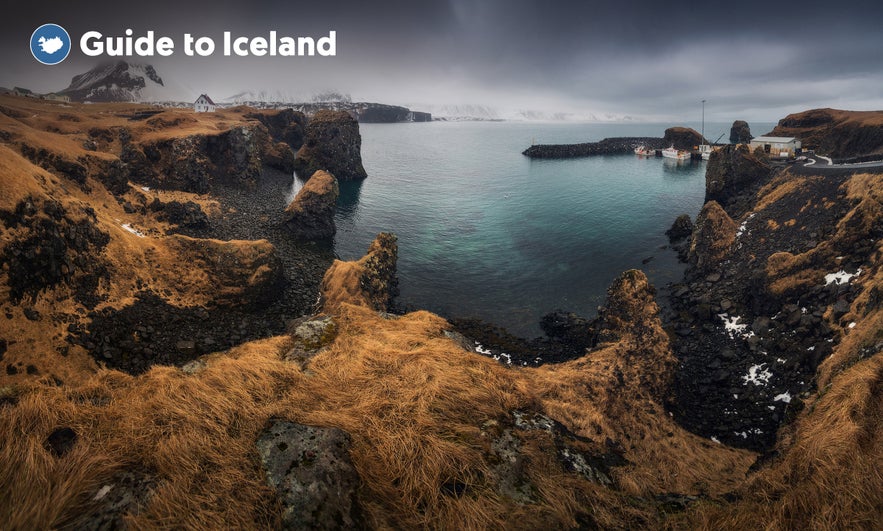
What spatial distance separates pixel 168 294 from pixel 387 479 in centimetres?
2010

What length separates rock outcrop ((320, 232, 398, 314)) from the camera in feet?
67.5

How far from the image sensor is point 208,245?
868 inches

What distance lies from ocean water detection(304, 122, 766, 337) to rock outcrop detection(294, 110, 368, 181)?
4995mm

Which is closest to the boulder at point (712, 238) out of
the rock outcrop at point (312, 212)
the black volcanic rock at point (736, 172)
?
the black volcanic rock at point (736, 172)

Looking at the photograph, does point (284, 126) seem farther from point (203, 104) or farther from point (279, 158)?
point (203, 104)

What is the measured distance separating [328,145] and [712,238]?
5975 cm

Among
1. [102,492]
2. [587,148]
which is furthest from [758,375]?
[587,148]

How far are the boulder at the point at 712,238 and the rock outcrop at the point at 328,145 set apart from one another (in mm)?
56656

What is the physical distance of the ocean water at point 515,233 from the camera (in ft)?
93.2

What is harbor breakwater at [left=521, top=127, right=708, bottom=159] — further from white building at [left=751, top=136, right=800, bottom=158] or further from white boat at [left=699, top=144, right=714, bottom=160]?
white building at [left=751, top=136, right=800, bottom=158]

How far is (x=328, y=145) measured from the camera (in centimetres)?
6662

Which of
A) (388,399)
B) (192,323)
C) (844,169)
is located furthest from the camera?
(844,169)

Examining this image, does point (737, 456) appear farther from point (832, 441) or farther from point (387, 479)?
point (387, 479)

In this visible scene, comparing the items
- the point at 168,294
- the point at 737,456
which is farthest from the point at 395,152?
the point at 737,456
